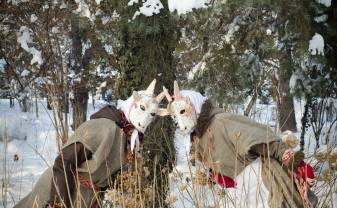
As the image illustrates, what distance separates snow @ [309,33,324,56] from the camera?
4250mm

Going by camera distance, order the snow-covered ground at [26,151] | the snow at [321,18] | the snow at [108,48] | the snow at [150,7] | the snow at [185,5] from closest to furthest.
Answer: the snow at [185,5] < the snow at [150,7] < the snow at [321,18] < the snow-covered ground at [26,151] < the snow at [108,48]

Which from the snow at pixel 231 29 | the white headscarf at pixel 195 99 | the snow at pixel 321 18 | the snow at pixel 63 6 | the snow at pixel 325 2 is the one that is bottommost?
the white headscarf at pixel 195 99

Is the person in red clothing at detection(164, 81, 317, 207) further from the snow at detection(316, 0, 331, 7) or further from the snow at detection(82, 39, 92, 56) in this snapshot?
the snow at detection(82, 39, 92, 56)

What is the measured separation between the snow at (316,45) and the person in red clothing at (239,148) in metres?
1.62

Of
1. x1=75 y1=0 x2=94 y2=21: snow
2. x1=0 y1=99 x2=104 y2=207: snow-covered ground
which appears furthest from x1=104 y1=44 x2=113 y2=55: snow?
x1=75 y1=0 x2=94 y2=21: snow

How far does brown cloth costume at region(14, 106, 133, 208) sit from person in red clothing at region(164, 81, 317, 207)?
36cm

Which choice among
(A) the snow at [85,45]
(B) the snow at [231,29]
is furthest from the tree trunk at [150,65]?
(A) the snow at [85,45]

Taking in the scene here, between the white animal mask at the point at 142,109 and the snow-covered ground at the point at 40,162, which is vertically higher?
the white animal mask at the point at 142,109

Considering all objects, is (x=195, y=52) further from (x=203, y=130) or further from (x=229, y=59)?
(x=203, y=130)

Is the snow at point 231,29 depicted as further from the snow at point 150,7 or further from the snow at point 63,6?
the snow at point 63,6

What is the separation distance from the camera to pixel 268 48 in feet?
16.4

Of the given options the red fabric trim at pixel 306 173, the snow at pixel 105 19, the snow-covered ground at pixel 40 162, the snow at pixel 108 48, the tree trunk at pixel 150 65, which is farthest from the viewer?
the snow at pixel 108 48

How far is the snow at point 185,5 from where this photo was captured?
364cm

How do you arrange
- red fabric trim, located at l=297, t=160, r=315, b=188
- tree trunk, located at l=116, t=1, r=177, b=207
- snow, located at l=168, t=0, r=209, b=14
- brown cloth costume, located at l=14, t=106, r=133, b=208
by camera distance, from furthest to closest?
tree trunk, located at l=116, t=1, r=177, b=207
snow, located at l=168, t=0, r=209, b=14
brown cloth costume, located at l=14, t=106, r=133, b=208
red fabric trim, located at l=297, t=160, r=315, b=188
